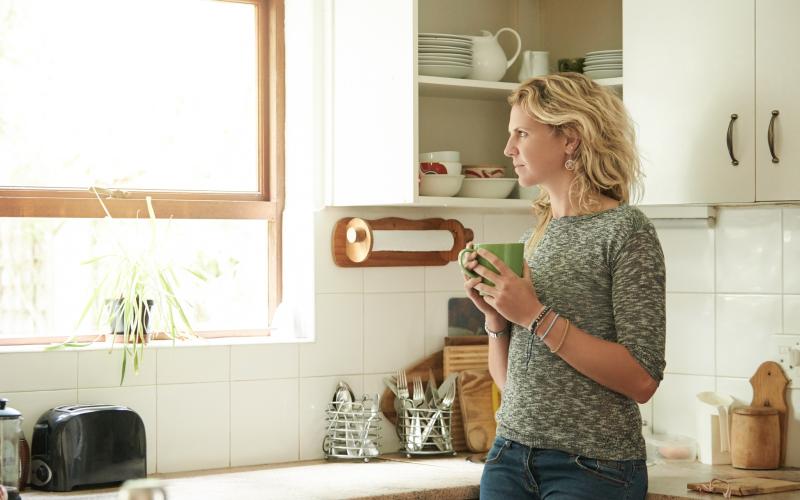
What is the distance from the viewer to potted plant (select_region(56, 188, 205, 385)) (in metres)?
2.65

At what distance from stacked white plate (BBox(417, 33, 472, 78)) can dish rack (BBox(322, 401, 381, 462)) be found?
910mm

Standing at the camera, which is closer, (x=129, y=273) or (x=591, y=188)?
(x=591, y=188)

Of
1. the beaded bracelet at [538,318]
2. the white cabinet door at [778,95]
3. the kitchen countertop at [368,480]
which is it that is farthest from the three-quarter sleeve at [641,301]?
the white cabinet door at [778,95]

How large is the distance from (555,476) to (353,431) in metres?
1.01

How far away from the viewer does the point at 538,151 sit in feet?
6.41

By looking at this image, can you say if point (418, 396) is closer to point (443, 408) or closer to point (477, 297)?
point (443, 408)

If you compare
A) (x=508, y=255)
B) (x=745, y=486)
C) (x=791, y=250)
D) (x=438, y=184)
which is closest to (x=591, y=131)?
(x=508, y=255)

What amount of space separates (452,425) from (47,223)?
3.97ft

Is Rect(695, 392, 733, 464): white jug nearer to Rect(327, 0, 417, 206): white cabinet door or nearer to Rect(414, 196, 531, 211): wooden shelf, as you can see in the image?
Rect(414, 196, 531, 211): wooden shelf

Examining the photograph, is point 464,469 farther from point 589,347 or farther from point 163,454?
point 589,347

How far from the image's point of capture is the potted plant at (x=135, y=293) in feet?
8.69

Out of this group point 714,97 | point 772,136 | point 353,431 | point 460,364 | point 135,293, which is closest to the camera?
point 772,136

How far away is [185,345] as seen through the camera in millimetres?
2711

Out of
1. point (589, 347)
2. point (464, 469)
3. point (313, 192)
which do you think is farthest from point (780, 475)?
point (313, 192)
